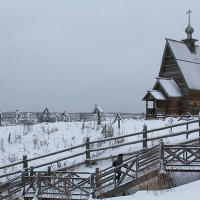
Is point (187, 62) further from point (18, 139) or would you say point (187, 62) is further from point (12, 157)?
point (12, 157)

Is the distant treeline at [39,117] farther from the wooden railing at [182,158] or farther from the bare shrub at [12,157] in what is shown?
the wooden railing at [182,158]

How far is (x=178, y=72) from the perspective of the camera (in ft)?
116

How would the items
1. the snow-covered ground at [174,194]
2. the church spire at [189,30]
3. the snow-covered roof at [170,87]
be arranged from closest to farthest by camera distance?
the snow-covered ground at [174,194], the snow-covered roof at [170,87], the church spire at [189,30]

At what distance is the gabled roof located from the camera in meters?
34.8

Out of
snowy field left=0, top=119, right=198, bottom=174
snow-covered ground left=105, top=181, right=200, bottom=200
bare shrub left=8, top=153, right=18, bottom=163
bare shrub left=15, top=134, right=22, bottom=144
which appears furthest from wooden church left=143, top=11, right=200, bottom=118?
snow-covered ground left=105, top=181, right=200, bottom=200

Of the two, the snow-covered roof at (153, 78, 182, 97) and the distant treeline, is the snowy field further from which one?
→ the snow-covered roof at (153, 78, 182, 97)

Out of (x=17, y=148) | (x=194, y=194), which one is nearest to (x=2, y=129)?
(x=17, y=148)

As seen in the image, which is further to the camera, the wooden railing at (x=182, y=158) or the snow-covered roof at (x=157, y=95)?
the snow-covered roof at (x=157, y=95)

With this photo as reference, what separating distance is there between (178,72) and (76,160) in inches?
824

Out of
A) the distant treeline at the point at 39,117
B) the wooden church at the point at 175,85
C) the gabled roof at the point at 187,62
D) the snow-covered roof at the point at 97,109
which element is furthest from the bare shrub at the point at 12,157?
the gabled roof at the point at 187,62

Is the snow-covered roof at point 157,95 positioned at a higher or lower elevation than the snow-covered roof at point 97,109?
higher

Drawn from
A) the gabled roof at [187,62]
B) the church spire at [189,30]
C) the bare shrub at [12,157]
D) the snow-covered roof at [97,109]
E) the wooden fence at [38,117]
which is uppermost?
the church spire at [189,30]

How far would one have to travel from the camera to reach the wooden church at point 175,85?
3394 centimetres

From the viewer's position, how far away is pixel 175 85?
35.3 metres
